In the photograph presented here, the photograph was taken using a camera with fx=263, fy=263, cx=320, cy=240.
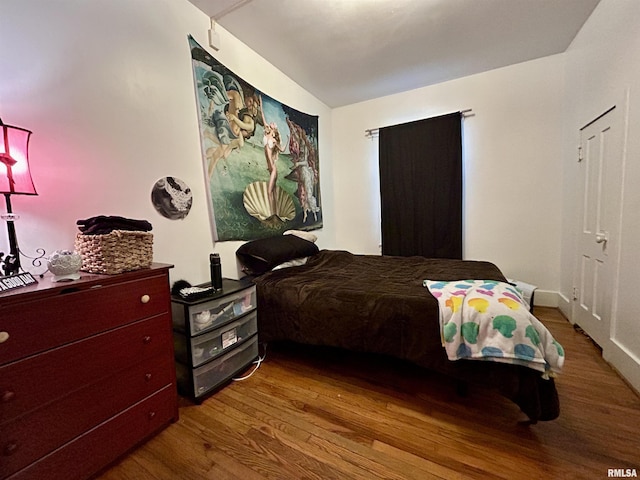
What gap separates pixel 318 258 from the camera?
9.03ft

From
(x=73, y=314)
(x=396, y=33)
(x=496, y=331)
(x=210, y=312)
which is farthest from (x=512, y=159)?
(x=73, y=314)

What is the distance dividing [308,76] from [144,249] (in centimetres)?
273

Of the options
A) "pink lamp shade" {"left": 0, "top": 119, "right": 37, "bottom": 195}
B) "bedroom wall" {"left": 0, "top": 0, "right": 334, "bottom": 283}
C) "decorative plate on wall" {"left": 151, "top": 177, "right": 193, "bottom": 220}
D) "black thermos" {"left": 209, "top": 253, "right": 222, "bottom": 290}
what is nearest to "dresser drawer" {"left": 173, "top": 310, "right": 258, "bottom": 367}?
"black thermos" {"left": 209, "top": 253, "right": 222, "bottom": 290}

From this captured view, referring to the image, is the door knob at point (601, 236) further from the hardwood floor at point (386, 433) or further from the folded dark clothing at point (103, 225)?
the folded dark clothing at point (103, 225)

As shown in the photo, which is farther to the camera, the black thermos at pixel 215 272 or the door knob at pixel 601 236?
the door knob at pixel 601 236

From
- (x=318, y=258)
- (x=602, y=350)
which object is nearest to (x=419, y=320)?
(x=318, y=258)

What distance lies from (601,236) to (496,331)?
62.8 inches

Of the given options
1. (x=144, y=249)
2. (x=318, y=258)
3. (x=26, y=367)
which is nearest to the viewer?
(x=26, y=367)

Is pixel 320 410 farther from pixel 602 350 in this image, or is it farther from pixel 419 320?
pixel 602 350

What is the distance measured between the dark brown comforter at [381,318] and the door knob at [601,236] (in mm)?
751

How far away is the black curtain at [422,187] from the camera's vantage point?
3.24 m

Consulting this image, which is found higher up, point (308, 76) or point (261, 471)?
point (308, 76)

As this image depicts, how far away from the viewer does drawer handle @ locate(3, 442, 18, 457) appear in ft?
2.81

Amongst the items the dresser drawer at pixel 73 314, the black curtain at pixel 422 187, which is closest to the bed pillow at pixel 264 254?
the dresser drawer at pixel 73 314
